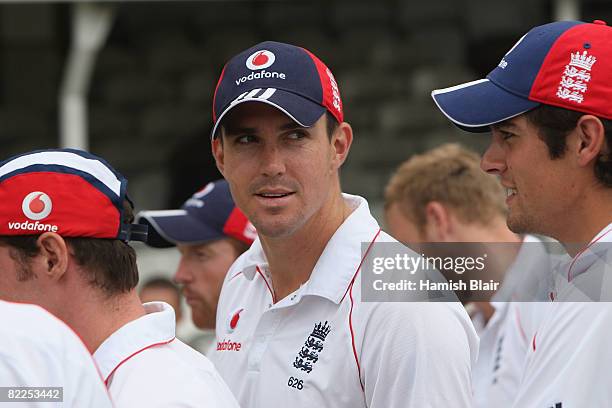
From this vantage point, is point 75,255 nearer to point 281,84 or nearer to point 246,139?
point 246,139

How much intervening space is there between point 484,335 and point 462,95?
1694mm

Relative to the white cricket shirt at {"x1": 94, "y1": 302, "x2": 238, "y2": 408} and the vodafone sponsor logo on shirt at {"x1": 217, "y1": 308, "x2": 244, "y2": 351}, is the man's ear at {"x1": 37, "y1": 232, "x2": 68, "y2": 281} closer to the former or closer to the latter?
the white cricket shirt at {"x1": 94, "y1": 302, "x2": 238, "y2": 408}

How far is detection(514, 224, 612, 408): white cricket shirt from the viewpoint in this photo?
6.00ft

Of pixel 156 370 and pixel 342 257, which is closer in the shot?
pixel 156 370

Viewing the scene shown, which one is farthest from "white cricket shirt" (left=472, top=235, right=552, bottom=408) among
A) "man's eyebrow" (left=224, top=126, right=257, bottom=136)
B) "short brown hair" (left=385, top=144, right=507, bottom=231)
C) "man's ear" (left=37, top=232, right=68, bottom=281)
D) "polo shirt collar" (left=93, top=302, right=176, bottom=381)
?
"man's ear" (left=37, top=232, right=68, bottom=281)

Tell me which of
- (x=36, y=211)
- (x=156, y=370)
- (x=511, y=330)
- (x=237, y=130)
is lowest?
(x=511, y=330)

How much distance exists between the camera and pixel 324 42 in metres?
9.10

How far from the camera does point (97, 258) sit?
6.93 feet

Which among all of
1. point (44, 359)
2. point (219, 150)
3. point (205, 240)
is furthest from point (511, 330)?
point (44, 359)

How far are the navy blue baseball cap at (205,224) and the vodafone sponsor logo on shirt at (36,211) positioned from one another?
1459 millimetres

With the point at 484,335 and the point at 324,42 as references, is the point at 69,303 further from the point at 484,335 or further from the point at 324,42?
the point at 324,42

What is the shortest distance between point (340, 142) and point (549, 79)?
551mm

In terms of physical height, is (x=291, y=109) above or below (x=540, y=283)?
above

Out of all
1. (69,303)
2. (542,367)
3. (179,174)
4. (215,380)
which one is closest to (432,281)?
(542,367)
